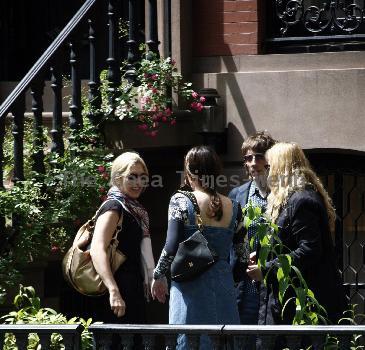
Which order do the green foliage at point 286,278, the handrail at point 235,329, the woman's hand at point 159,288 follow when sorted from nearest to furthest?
the handrail at point 235,329
the green foliage at point 286,278
the woman's hand at point 159,288

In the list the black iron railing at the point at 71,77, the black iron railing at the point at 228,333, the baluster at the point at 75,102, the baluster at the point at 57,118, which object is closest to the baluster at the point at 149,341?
the black iron railing at the point at 228,333

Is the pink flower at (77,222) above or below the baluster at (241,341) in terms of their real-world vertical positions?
above

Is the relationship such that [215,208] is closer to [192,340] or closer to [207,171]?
[207,171]

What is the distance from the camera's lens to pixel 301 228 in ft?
22.4

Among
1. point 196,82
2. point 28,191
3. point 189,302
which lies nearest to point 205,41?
point 196,82

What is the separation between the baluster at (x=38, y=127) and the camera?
8.13 metres

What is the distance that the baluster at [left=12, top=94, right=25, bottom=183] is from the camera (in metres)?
7.99

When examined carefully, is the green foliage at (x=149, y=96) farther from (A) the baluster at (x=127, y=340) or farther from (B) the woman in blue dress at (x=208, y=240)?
(A) the baluster at (x=127, y=340)

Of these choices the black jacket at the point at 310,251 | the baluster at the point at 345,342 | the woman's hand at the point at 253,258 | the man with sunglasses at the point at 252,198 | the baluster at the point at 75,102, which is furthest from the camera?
the baluster at the point at 75,102

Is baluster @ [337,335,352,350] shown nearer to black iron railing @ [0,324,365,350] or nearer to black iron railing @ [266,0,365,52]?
black iron railing @ [0,324,365,350]

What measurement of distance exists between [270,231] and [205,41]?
2.96 meters

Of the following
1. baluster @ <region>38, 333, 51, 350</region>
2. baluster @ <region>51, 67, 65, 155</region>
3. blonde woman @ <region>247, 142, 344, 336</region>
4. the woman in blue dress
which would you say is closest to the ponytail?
the woman in blue dress

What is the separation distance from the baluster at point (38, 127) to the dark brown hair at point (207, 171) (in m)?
1.51

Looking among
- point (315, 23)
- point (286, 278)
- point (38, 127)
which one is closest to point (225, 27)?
point (315, 23)
